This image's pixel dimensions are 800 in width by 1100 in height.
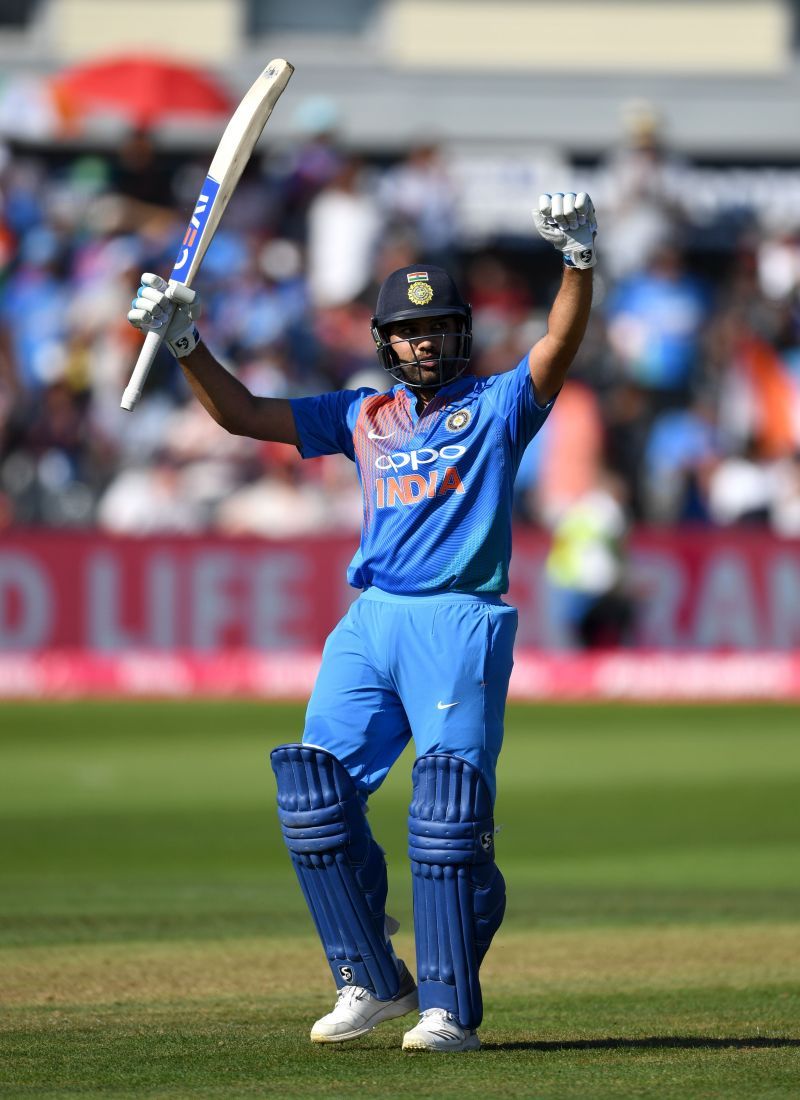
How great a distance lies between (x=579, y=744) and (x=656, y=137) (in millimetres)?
7131

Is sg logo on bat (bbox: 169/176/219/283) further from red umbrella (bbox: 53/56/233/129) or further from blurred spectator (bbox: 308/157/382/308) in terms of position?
red umbrella (bbox: 53/56/233/129)

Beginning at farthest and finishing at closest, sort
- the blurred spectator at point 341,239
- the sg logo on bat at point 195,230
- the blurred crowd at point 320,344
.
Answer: the blurred spectator at point 341,239 < the blurred crowd at point 320,344 < the sg logo on bat at point 195,230

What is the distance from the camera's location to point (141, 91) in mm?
17422

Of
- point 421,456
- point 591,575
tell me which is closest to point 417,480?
point 421,456

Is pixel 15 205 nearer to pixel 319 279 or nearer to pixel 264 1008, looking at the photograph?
pixel 319 279

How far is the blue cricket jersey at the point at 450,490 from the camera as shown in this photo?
4965mm

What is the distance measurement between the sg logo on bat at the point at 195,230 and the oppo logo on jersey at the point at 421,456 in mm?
785

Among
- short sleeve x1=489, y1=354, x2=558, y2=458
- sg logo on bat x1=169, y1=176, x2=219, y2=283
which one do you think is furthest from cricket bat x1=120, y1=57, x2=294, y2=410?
short sleeve x1=489, y1=354, x2=558, y2=458

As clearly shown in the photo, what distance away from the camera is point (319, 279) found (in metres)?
17.4

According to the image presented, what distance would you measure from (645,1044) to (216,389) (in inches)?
76.9

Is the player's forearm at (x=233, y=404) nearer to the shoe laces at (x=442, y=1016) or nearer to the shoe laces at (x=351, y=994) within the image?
the shoe laces at (x=351, y=994)

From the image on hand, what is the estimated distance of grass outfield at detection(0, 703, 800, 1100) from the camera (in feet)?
15.0

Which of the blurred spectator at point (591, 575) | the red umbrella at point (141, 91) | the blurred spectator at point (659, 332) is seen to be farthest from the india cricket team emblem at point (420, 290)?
the red umbrella at point (141, 91)

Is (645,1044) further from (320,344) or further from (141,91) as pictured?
(141,91)
